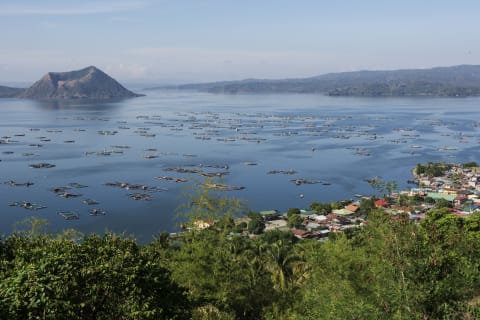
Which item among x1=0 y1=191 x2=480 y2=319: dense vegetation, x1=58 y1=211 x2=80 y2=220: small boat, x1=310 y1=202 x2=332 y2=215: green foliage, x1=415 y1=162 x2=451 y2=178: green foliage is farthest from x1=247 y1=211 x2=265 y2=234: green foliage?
x1=415 y1=162 x2=451 y2=178: green foliage

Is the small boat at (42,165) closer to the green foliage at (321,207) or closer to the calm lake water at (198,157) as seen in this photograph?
the calm lake water at (198,157)

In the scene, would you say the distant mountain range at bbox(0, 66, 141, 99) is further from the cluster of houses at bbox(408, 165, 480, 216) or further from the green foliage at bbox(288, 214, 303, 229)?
the green foliage at bbox(288, 214, 303, 229)

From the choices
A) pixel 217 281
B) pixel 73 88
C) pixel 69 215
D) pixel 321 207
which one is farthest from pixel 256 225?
pixel 73 88

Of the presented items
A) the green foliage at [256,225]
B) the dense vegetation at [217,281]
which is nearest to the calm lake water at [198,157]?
the green foliage at [256,225]

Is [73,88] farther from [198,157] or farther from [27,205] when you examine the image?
[27,205]

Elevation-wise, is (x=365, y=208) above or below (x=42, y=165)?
below
